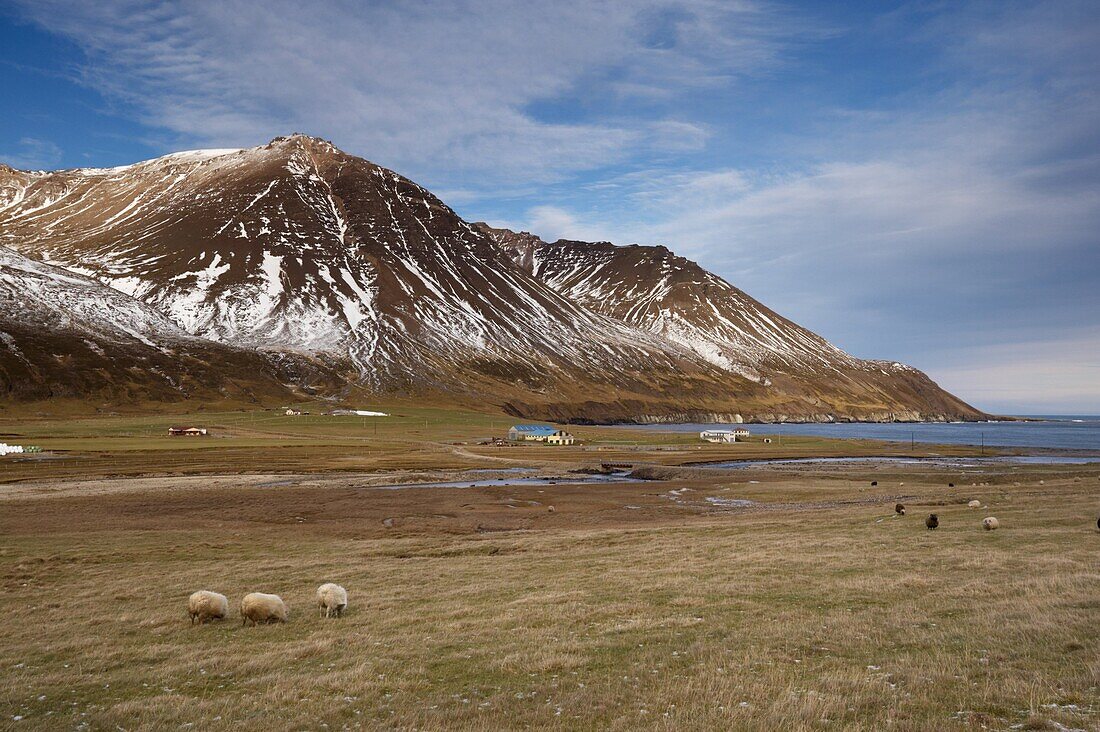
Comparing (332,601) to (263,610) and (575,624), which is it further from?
(575,624)

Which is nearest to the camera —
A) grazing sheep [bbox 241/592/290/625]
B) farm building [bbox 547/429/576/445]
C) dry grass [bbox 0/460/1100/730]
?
dry grass [bbox 0/460/1100/730]

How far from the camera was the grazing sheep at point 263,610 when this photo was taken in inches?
806

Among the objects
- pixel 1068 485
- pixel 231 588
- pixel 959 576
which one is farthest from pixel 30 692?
pixel 1068 485

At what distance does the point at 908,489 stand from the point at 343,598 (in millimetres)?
60486

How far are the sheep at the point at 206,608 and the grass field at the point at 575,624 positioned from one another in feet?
1.59

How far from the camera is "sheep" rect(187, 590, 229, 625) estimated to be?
68.4 feet

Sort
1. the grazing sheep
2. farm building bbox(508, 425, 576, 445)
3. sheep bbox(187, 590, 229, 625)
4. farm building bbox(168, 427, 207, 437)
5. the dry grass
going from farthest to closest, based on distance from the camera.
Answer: farm building bbox(508, 425, 576, 445) → farm building bbox(168, 427, 207, 437) → sheep bbox(187, 590, 229, 625) → the grazing sheep → the dry grass

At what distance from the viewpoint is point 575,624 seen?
18.6m

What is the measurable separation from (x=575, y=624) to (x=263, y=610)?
9139mm

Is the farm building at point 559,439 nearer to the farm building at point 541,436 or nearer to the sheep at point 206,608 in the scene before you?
the farm building at point 541,436

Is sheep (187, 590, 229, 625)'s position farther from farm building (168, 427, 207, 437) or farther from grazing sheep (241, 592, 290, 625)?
farm building (168, 427, 207, 437)

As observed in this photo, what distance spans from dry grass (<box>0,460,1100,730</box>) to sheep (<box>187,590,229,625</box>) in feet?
1.48

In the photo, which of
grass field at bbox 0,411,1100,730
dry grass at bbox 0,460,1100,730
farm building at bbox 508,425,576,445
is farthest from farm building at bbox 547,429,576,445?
dry grass at bbox 0,460,1100,730

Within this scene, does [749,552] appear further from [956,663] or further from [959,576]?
[956,663]
